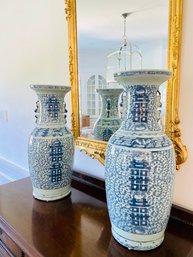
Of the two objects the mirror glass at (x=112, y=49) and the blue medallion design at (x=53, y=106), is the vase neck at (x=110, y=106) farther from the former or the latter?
the blue medallion design at (x=53, y=106)

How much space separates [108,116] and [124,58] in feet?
0.85

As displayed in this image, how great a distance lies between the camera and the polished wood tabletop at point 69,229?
0.67m

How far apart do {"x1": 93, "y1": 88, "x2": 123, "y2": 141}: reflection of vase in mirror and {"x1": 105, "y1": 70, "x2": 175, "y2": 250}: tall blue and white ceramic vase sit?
0.32 metres

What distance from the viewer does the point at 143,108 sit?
65 cm

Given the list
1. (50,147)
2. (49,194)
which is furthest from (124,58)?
(49,194)

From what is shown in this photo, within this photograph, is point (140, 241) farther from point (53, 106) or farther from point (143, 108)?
point (53, 106)

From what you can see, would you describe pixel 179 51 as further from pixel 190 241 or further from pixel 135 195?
pixel 190 241

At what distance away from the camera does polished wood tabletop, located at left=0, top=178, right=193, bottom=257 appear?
2.21ft

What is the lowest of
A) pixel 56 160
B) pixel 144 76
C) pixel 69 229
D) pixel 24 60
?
pixel 69 229

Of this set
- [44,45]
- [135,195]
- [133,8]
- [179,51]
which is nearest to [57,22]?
[44,45]

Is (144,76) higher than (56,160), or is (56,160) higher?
(144,76)

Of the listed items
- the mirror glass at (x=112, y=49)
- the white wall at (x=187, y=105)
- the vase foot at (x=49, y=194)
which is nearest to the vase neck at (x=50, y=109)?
the mirror glass at (x=112, y=49)

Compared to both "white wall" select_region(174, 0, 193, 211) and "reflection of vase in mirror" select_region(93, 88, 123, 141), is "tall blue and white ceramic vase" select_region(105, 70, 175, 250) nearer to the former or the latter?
"white wall" select_region(174, 0, 193, 211)

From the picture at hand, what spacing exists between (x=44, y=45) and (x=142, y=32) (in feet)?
2.36
